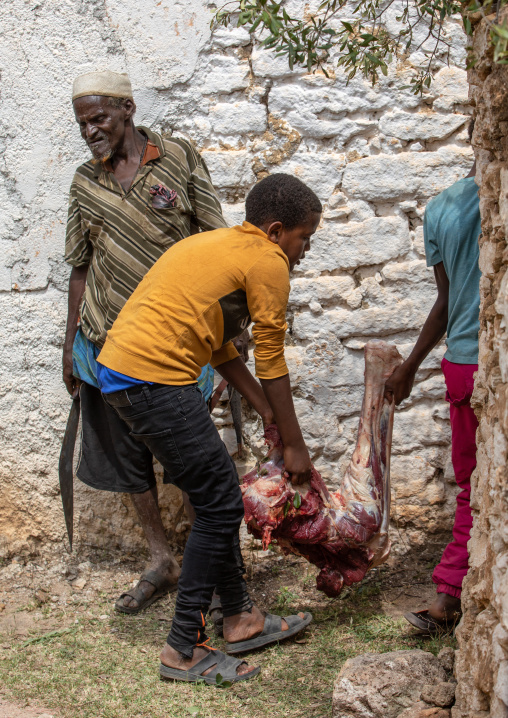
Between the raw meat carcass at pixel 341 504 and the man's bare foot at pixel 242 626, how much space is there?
0.96ft

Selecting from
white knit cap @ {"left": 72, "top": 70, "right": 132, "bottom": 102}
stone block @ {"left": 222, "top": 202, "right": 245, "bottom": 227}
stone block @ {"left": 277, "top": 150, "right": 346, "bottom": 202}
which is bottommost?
stone block @ {"left": 222, "top": 202, "right": 245, "bottom": 227}

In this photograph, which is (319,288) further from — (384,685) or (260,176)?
(384,685)

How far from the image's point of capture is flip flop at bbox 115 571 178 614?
3.10 meters

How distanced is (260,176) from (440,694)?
91.8 inches

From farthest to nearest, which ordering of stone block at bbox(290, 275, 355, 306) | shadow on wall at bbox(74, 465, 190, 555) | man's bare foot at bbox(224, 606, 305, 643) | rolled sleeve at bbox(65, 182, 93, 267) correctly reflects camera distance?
shadow on wall at bbox(74, 465, 190, 555), stone block at bbox(290, 275, 355, 306), rolled sleeve at bbox(65, 182, 93, 267), man's bare foot at bbox(224, 606, 305, 643)

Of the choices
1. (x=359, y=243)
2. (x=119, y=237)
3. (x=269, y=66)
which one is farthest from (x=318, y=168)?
(x=119, y=237)

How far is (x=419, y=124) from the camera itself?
128 inches

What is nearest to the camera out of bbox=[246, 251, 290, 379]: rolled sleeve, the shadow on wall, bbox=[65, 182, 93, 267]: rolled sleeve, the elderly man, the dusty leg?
bbox=[246, 251, 290, 379]: rolled sleeve

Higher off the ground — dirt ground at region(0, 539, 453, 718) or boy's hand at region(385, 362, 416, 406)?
boy's hand at region(385, 362, 416, 406)

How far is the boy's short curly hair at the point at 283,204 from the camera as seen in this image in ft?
8.13

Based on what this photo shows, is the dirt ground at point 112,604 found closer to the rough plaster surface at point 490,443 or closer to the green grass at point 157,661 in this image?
the green grass at point 157,661

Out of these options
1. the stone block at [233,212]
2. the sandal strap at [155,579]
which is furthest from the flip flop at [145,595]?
the stone block at [233,212]

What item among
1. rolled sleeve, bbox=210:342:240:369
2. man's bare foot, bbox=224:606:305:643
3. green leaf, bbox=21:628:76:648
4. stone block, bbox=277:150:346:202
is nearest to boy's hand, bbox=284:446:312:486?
rolled sleeve, bbox=210:342:240:369

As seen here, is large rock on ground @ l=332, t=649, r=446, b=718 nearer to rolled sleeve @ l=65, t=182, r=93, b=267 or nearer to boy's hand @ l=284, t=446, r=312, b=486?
boy's hand @ l=284, t=446, r=312, b=486
